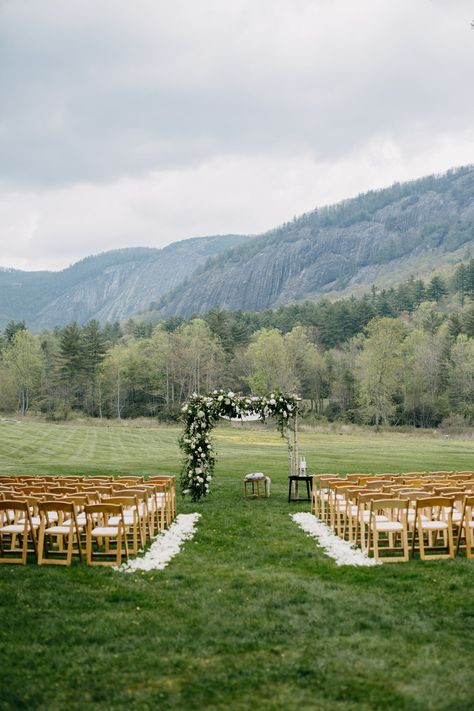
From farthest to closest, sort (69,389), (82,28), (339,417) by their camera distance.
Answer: (69,389), (339,417), (82,28)

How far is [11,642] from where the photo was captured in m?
6.21

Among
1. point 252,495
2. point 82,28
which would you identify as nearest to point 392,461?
point 252,495

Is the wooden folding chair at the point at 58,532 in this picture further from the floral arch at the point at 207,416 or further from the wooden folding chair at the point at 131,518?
the floral arch at the point at 207,416

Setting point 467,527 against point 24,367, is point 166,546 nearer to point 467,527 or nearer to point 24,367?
point 467,527

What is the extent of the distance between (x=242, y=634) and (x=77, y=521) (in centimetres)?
542

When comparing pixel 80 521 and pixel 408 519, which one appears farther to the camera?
pixel 408 519

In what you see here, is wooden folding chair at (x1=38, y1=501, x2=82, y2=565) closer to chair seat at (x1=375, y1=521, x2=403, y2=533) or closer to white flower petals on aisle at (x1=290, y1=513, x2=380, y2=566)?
white flower petals on aisle at (x1=290, y1=513, x2=380, y2=566)

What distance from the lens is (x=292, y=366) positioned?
85250 millimetres

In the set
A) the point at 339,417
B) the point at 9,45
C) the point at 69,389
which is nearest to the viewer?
the point at 9,45

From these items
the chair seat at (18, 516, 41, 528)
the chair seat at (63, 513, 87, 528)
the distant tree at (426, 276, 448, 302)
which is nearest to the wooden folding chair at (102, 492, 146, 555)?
the chair seat at (63, 513, 87, 528)

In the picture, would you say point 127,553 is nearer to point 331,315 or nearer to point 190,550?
point 190,550

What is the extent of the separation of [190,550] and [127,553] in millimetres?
1406

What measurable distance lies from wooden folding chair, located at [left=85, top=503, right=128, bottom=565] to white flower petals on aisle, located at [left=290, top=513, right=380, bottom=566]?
3.54 m

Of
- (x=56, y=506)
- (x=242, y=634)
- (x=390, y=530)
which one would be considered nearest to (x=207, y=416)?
(x=56, y=506)
